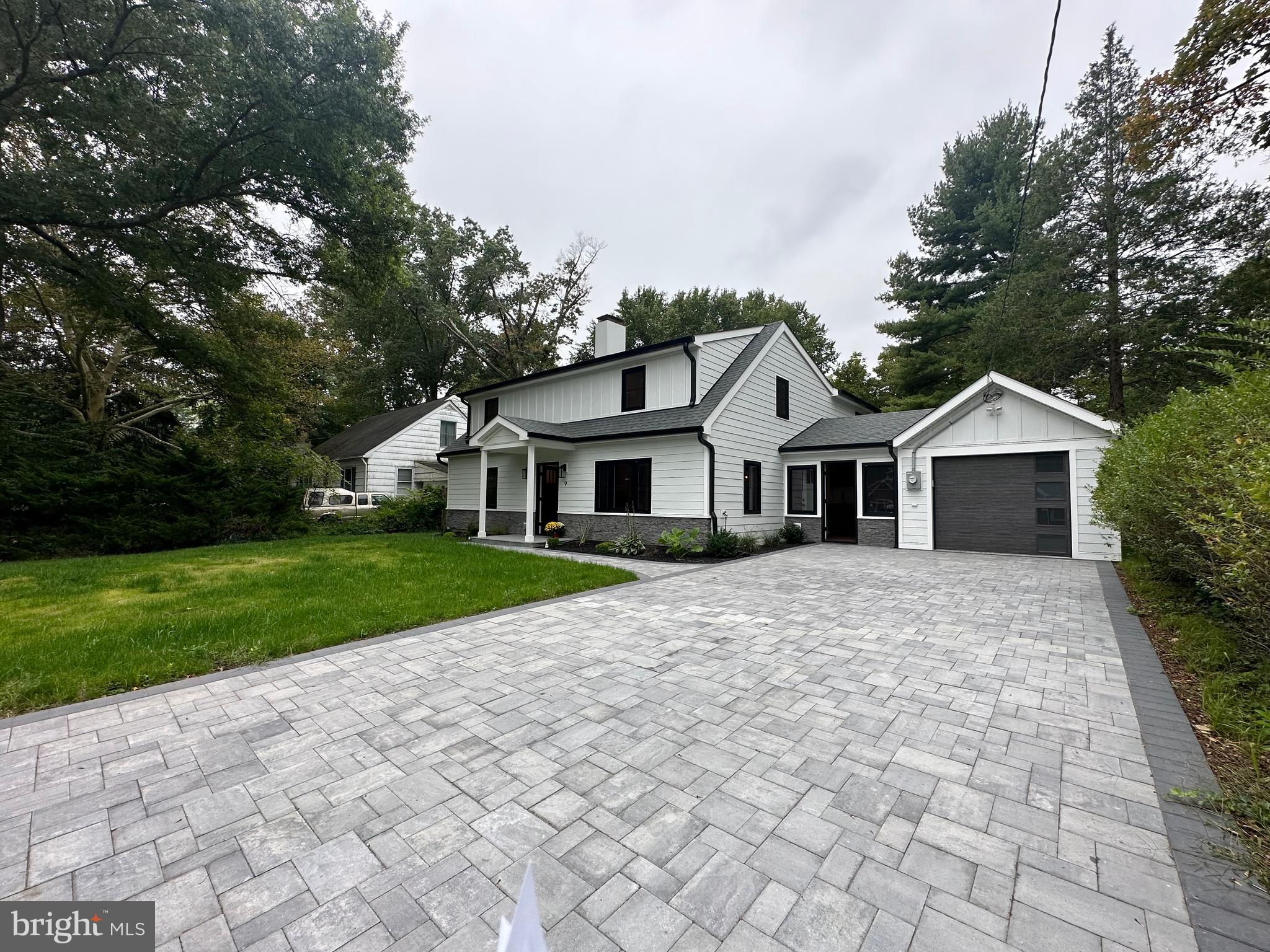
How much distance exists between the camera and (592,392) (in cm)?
1359

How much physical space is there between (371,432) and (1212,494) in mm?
25415

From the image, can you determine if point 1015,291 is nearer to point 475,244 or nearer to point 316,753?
point 316,753

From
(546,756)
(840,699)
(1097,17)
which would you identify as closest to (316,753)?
(546,756)

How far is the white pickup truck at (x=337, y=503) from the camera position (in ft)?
55.1

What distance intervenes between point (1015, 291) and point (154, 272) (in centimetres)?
2162

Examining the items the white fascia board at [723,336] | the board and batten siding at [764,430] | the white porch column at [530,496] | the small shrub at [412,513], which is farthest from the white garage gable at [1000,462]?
the small shrub at [412,513]

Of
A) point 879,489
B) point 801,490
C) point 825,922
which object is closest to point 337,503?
point 801,490

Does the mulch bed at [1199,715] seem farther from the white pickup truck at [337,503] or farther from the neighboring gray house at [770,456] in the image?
the white pickup truck at [337,503]

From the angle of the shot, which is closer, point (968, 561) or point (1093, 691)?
point (1093, 691)

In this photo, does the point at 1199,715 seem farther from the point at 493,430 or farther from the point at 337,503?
the point at 337,503

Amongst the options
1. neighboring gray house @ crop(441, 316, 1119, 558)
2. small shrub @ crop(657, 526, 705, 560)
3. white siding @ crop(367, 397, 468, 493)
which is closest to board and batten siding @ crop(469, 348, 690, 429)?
neighboring gray house @ crop(441, 316, 1119, 558)

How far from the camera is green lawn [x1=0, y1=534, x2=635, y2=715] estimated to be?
3646 millimetres

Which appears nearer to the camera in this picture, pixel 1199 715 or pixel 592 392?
pixel 1199 715

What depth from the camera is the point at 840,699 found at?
3.25 m
